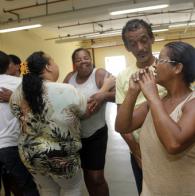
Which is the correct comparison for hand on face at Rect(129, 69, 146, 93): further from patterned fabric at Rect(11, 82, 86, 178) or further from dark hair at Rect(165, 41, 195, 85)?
patterned fabric at Rect(11, 82, 86, 178)

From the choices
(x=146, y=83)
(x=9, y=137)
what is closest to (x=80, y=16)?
(x=9, y=137)

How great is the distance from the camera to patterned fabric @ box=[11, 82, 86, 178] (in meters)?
1.91

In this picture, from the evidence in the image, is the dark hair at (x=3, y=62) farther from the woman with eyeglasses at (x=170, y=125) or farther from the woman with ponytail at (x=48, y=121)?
the woman with eyeglasses at (x=170, y=125)

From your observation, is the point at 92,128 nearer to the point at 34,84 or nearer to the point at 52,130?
the point at 52,130

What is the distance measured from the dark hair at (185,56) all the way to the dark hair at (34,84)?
3.03 ft

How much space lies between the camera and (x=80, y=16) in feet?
25.7

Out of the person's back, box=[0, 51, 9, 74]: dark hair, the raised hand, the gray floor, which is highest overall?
box=[0, 51, 9, 74]: dark hair

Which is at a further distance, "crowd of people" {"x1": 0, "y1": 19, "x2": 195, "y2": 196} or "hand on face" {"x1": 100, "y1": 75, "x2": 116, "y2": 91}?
"hand on face" {"x1": 100, "y1": 75, "x2": 116, "y2": 91}

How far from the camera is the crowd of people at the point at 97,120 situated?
1.22 metres

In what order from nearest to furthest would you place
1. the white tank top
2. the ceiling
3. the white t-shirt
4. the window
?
the white t-shirt
the white tank top
the ceiling
the window

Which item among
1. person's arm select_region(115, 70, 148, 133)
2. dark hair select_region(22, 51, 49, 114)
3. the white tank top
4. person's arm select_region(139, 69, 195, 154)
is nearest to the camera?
person's arm select_region(139, 69, 195, 154)

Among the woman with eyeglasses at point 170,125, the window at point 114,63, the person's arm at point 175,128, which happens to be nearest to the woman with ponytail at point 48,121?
the woman with eyeglasses at point 170,125

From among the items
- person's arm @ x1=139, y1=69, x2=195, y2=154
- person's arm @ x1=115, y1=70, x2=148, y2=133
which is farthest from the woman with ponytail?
person's arm @ x1=139, y1=69, x2=195, y2=154

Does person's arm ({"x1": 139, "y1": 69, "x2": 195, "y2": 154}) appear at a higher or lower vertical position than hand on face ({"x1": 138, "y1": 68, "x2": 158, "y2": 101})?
lower
